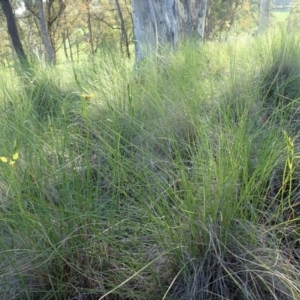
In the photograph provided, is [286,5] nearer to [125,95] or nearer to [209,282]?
[125,95]

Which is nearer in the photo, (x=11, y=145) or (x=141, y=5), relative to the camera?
(x=11, y=145)

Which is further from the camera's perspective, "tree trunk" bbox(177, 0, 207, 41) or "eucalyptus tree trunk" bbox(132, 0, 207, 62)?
"tree trunk" bbox(177, 0, 207, 41)

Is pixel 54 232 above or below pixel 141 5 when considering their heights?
below

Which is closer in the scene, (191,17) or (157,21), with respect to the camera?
(157,21)

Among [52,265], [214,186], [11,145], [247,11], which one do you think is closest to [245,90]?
[214,186]

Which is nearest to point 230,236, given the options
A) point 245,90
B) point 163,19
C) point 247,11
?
point 245,90

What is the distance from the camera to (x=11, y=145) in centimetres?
141

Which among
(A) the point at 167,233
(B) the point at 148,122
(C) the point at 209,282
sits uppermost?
(B) the point at 148,122

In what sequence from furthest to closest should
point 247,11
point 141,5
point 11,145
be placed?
1. point 247,11
2. point 141,5
3. point 11,145

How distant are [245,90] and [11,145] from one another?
124 cm

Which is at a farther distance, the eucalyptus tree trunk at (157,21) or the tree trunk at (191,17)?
the tree trunk at (191,17)

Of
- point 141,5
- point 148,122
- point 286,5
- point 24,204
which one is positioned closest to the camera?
point 24,204

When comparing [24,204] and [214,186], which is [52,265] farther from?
[214,186]

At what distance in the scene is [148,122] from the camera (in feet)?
5.67
